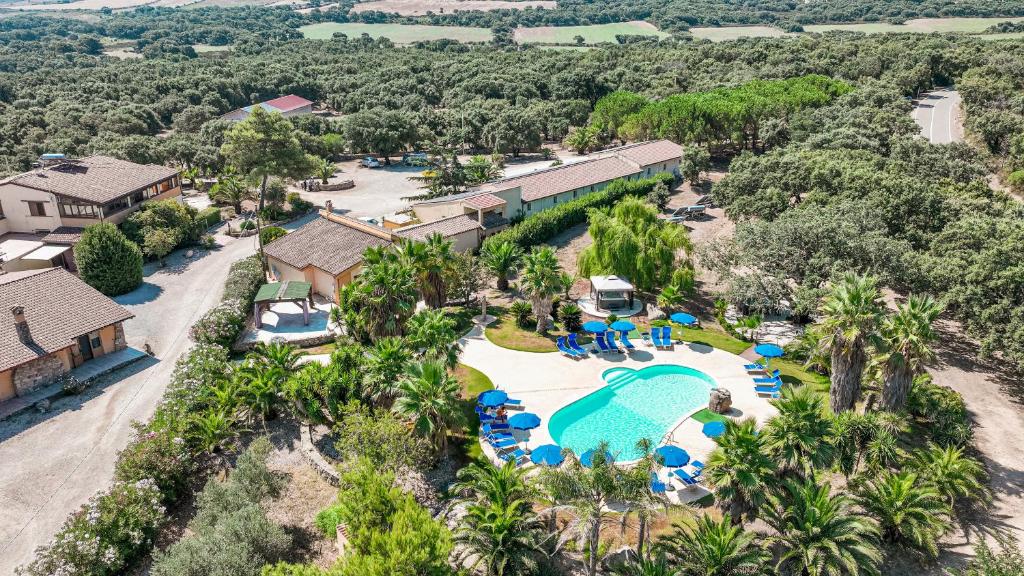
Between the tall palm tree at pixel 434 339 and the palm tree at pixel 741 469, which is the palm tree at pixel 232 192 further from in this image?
the palm tree at pixel 741 469

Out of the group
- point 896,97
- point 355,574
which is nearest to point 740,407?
point 355,574

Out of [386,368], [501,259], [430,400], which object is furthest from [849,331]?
[501,259]

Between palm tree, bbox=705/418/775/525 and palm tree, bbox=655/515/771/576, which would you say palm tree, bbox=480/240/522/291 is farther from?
palm tree, bbox=655/515/771/576

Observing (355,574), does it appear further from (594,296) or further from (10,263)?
(10,263)

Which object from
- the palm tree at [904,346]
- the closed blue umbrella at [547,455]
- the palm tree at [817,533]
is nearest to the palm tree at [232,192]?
the closed blue umbrella at [547,455]

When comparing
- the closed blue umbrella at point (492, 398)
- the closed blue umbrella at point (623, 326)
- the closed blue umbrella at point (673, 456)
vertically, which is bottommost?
the closed blue umbrella at point (673, 456)

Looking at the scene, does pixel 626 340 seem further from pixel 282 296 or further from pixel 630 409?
pixel 282 296
